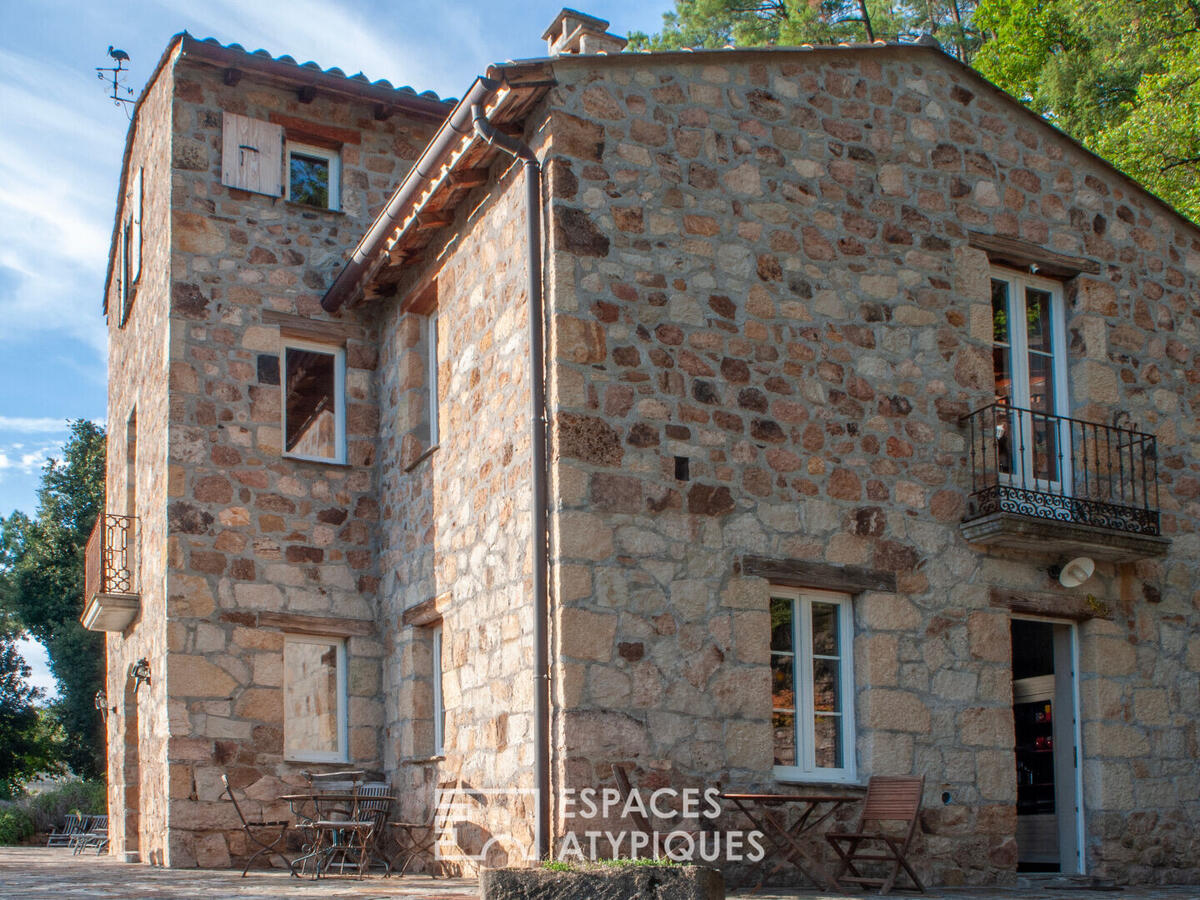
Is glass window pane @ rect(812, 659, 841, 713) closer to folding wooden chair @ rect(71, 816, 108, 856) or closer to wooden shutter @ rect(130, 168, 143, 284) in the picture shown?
wooden shutter @ rect(130, 168, 143, 284)

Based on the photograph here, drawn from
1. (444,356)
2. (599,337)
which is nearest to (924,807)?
(599,337)

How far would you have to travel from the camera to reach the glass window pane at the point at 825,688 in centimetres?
907

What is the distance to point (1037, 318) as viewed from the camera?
35.0ft

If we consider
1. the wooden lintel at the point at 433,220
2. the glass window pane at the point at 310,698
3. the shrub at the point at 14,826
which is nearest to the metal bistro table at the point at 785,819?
the glass window pane at the point at 310,698

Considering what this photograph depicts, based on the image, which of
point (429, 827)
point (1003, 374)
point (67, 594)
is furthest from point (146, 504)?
point (67, 594)

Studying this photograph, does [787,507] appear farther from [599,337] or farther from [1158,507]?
[1158,507]

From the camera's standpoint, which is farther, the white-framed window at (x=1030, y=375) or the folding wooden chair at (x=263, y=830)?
the folding wooden chair at (x=263, y=830)

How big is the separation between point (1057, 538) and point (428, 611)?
14.7 feet

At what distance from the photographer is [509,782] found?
875 centimetres

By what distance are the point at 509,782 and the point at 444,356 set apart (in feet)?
11.0

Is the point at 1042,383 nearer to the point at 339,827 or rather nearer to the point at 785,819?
the point at 785,819

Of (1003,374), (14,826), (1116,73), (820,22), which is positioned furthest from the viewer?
(820,22)

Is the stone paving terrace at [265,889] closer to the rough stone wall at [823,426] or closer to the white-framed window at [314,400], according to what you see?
the rough stone wall at [823,426]

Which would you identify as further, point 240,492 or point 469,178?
point 240,492
